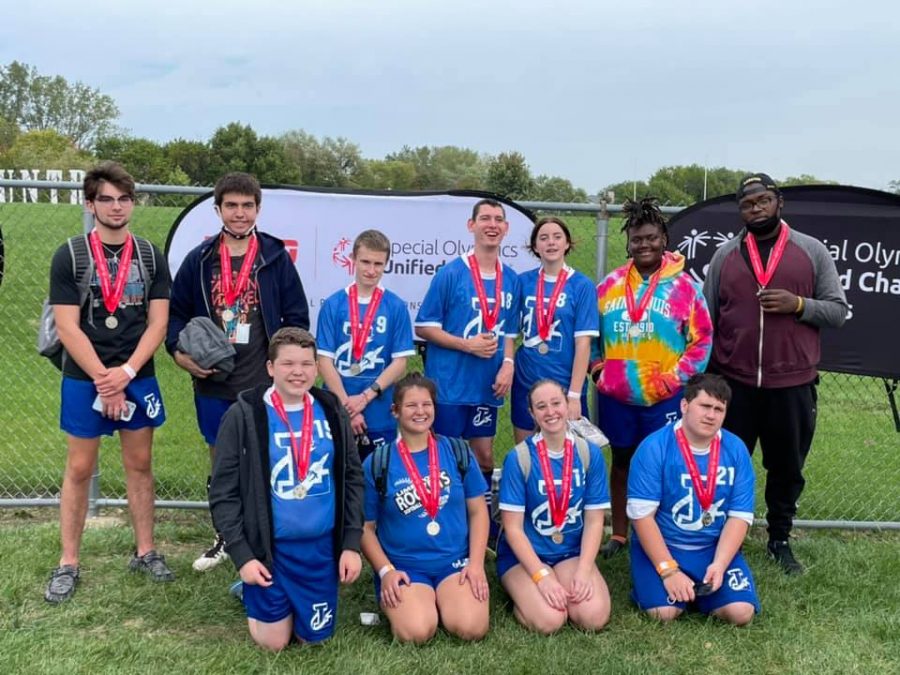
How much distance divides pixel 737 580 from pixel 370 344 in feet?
7.47

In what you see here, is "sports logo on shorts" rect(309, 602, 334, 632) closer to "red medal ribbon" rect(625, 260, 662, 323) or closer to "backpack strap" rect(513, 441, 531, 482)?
"backpack strap" rect(513, 441, 531, 482)

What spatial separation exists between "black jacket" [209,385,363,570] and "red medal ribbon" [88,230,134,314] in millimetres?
964

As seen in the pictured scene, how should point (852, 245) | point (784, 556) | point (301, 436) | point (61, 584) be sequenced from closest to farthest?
point (301, 436), point (61, 584), point (784, 556), point (852, 245)

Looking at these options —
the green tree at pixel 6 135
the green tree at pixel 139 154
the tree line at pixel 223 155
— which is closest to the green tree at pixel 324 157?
the tree line at pixel 223 155

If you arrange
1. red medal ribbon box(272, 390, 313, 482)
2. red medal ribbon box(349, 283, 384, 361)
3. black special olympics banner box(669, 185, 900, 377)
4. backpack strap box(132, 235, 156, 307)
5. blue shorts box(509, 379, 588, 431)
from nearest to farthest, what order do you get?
red medal ribbon box(272, 390, 313, 482) < backpack strap box(132, 235, 156, 307) < red medal ribbon box(349, 283, 384, 361) < blue shorts box(509, 379, 588, 431) < black special olympics banner box(669, 185, 900, 377)

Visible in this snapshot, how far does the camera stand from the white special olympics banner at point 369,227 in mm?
5172

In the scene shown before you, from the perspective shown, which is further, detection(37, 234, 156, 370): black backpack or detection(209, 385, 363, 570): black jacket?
detection(37, 234, 156, 370): black backpack

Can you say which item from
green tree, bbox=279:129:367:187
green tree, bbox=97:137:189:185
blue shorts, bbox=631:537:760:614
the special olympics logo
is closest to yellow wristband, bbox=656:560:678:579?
blue shorts, bbox=631:537:760:614

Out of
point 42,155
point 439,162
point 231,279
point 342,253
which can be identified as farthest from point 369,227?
point 439,162

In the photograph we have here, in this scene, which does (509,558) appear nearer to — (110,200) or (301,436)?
(301,436)

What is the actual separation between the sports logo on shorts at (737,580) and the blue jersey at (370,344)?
6.34ft

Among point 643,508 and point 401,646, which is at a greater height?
point 643,508

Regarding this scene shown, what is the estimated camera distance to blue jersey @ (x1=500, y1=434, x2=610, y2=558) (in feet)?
12.8

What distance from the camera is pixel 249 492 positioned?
11.3 ft
